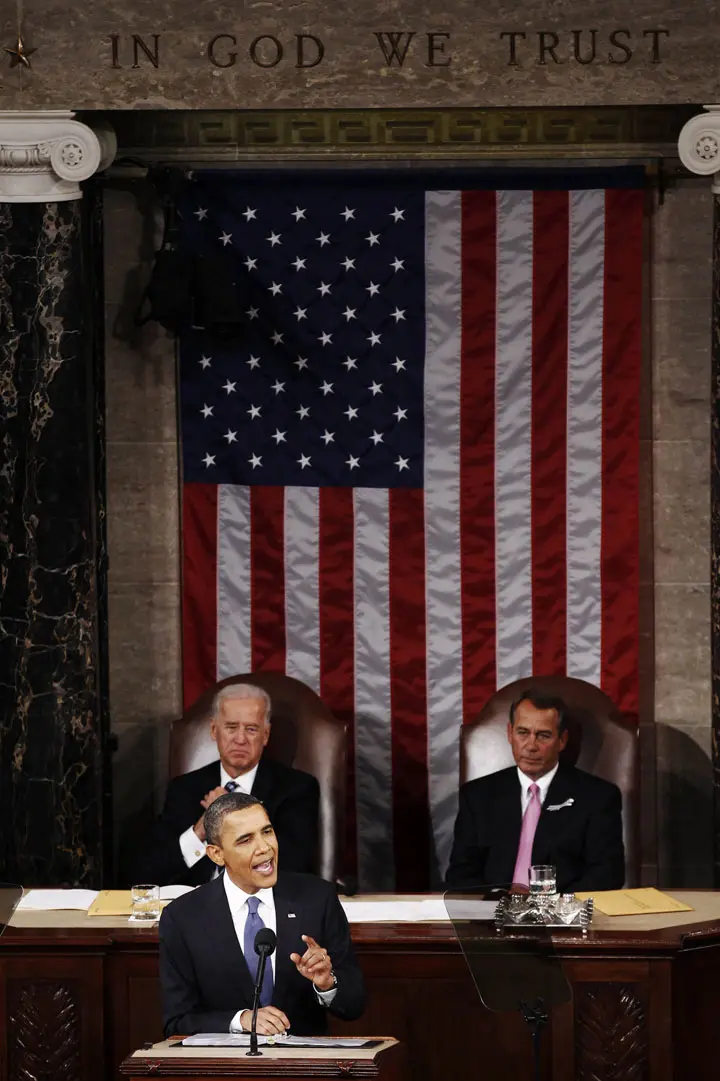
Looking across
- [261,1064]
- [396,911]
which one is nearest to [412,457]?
[396,911]

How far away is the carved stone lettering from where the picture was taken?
220 inches

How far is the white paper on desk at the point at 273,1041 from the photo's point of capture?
4453 mm

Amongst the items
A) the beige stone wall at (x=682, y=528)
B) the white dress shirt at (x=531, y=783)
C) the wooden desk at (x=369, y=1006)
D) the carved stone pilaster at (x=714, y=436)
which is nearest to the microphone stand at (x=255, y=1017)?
the wooden desk at (x=369, y=1006)

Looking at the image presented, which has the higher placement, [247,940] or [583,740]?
[583,740]

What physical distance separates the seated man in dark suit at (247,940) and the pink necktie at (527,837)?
1.84 metres

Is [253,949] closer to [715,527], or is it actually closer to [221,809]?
[221,809]

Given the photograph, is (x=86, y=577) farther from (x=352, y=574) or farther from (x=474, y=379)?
(x=474, y=379)

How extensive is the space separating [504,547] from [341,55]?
2.16m

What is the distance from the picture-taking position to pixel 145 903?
A: 582 cm

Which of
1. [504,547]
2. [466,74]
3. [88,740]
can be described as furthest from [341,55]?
[88,740]

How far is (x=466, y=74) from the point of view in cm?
697

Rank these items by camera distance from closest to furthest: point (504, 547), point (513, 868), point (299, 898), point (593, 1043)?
point (299, 898), point (593, 1043), point (513, 868), point (504, 547)

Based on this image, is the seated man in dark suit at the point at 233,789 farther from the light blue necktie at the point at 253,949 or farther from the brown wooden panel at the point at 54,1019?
the light blue necktie at the point at 253,949

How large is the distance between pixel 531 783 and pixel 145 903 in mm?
1698
